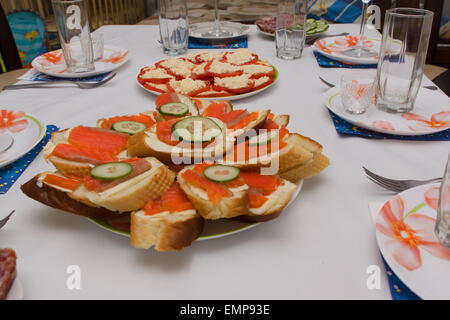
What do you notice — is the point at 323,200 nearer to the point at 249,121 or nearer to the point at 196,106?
the point at 249,121

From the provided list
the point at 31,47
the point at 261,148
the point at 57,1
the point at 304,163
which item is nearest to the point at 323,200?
the point at 304,163

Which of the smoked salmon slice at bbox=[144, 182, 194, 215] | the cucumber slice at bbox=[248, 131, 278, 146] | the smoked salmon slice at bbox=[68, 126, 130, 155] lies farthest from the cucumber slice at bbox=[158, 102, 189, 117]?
the smoked salmon slice at bbox=[144, 182, 194, 215]

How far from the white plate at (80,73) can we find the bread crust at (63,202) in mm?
1100

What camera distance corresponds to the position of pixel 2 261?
690mm

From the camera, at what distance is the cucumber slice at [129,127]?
1085 mm

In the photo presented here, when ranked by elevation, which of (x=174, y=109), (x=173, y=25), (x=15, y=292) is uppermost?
(x=173, y=25)

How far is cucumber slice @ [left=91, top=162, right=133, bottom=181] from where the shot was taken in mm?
831

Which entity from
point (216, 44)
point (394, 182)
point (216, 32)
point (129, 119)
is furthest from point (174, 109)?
point (216, 32)

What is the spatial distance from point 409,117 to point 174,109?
0.86 m

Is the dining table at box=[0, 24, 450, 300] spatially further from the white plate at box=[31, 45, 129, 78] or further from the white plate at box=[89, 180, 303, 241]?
the white plate at box=[31, 45, 129, 78]

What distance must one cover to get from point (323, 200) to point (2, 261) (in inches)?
29.4

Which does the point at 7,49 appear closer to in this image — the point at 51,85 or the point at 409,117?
the point at 51,85

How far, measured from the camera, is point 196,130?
3.35 ft

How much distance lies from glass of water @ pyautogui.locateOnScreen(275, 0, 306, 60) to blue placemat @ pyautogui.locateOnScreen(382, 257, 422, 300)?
5.25 ft
